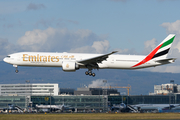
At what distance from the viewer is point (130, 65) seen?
66.6m

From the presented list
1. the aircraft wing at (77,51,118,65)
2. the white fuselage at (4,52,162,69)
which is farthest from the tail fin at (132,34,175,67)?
the aircraft wing at (77,51,118,65)

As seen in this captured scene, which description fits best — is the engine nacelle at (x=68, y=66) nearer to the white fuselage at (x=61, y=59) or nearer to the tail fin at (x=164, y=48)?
the white fuselage at (x=61, y=59)

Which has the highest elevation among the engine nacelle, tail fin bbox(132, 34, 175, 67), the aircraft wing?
tail fin bbox(132, 34, 175, 67)

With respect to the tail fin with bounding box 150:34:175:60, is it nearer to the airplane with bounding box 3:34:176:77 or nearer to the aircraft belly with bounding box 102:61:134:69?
the airplane with bounding box 3:34:176:77

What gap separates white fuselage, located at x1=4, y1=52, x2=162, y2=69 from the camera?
6425 cm

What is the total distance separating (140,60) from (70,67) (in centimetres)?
1527

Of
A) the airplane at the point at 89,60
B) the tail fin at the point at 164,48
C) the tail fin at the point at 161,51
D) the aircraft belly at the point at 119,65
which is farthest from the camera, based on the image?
the tail fin at the point at 164,48

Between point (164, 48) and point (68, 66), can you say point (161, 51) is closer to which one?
point (164, 48)

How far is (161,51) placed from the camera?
68.2 metres

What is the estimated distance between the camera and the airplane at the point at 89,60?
64.1 metres

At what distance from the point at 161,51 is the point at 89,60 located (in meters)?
16.6

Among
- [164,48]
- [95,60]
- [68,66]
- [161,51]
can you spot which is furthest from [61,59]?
[164,48]

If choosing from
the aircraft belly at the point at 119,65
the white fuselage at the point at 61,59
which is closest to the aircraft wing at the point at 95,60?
the white fuselage at the point at 61,59

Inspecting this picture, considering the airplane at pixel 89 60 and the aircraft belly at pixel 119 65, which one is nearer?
the airplane at pixel 89 60
